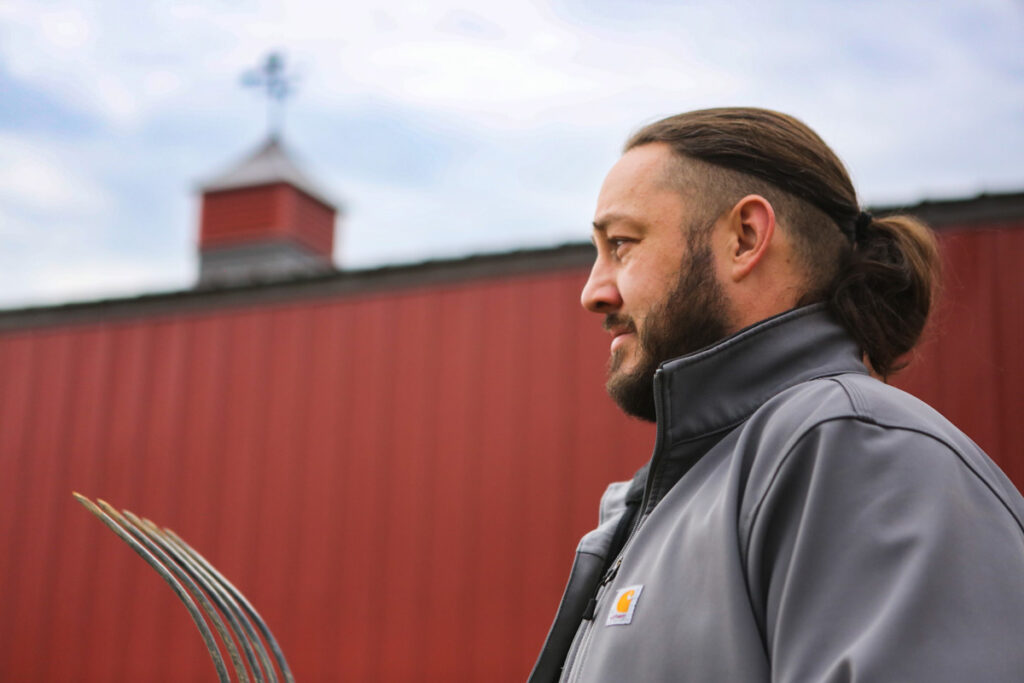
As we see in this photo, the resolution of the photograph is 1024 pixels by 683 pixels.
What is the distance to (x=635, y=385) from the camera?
130cm

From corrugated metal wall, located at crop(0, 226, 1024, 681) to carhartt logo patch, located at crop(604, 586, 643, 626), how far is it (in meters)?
3.67

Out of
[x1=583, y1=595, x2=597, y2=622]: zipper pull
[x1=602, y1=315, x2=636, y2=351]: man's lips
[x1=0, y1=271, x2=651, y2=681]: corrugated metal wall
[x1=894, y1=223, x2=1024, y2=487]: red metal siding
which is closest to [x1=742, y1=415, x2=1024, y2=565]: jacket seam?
[x1=583, y1=595, x2=597, y2=622]: zipper pull

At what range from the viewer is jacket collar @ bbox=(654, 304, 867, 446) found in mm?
1132

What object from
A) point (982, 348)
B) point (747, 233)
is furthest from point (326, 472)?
point (747, 233)

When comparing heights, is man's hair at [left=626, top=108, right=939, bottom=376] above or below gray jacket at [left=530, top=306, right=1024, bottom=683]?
above

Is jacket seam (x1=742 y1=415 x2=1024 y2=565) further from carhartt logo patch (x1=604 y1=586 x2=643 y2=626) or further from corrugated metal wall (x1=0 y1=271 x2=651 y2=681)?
corrugated metal wall (x1=0 y1=271 x2=651 y2=681)

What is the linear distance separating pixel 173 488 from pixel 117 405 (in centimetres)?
71

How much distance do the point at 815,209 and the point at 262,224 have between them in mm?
12909

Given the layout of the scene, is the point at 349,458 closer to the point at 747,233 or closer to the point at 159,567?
the point at 159,567

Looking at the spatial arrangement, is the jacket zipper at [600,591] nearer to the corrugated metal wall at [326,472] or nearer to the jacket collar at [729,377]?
the jacket collar at [729,377]

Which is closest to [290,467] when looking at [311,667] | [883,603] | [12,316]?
[311,667]

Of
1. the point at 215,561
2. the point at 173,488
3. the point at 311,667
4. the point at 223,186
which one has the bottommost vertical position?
the point at 311,667

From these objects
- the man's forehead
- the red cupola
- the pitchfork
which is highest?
the red cupola

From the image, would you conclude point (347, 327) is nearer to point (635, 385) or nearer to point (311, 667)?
point (311, 667)
